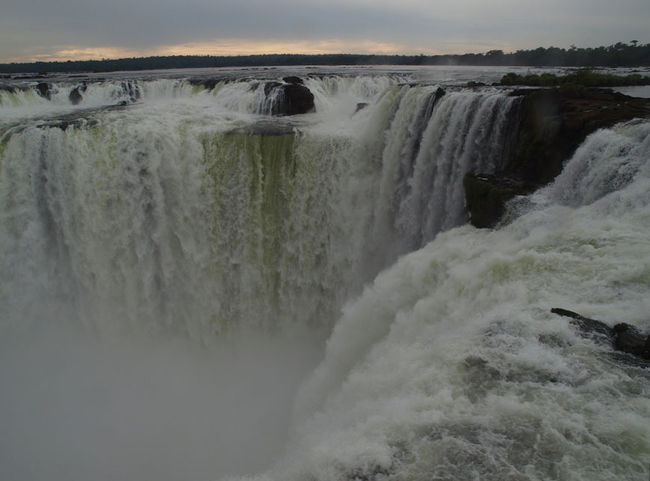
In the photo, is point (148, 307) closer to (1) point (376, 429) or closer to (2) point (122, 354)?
(2) point (122, 354)

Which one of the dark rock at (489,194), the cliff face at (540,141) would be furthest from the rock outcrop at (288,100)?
the dark rock at (489,194)

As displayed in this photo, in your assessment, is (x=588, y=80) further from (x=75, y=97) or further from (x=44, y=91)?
(x=44, y=91)

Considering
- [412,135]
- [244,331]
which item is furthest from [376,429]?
[244,331]

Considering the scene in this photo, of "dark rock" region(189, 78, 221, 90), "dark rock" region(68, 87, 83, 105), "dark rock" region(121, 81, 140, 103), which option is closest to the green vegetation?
"dark rock" region(189, 78, 221, 90)

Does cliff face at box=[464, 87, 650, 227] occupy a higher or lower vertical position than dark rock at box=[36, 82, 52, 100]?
lower

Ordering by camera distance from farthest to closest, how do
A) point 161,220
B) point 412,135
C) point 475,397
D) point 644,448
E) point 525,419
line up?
point 161,220 < point 412,135 < point 475,397 < point 525,419 < point 644,448

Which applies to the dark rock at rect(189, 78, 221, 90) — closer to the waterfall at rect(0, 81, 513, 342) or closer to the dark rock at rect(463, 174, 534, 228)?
the waterfall at rect(0, 81, 513, 342)

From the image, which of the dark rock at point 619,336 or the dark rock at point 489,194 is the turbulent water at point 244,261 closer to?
the dark rock at point 489,194
